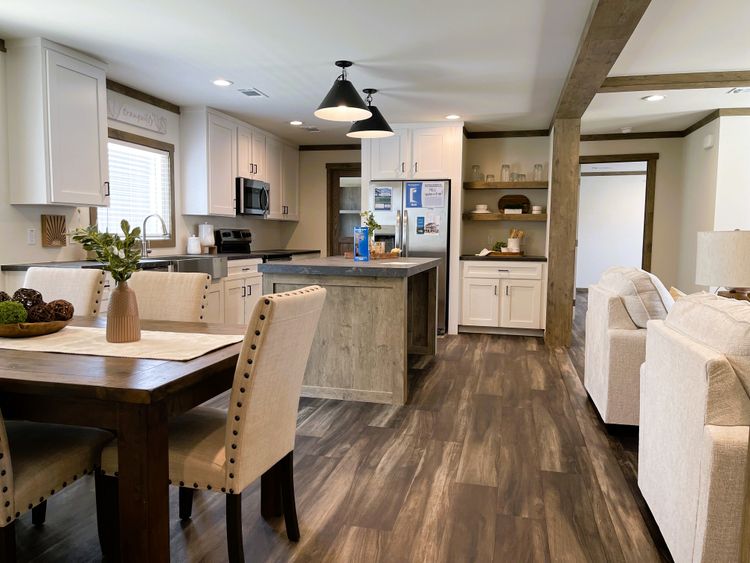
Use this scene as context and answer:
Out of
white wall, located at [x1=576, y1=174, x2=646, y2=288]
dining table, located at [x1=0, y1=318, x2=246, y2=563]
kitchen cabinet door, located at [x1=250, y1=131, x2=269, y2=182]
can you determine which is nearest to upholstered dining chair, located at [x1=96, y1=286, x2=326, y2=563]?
dining table, located at [x1=0, y1=318, x2=246, y2=563]

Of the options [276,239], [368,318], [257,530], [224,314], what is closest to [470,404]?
[368,318]

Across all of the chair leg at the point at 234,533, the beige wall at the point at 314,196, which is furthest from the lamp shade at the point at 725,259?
the beige wall at the point at 314,196

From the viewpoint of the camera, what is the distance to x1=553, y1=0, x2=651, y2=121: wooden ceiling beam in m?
2.61

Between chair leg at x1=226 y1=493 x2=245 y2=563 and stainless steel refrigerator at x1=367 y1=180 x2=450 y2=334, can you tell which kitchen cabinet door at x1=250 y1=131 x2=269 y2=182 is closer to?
stainless steel refrigerator at x1=367 y1=180 x2=450 y2=334

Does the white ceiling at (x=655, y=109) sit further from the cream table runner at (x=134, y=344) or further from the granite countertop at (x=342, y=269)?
the cream table runner at (x=134, y=344)

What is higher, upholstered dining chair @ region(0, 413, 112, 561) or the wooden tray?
the wooden tray

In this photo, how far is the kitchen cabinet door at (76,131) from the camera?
3.52 metres

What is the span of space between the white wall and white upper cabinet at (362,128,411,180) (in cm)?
520

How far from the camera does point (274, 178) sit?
665 centimetres

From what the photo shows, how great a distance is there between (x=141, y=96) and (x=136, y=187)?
31.0 inches

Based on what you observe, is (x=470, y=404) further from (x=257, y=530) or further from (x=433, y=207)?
(x=433, y=207)

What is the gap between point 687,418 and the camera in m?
1.61

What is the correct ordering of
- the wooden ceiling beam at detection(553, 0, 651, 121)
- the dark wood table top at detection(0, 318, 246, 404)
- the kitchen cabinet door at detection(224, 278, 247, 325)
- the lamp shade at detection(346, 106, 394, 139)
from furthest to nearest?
the kitchen cabinet door at detection(224, 278, 247, 325) → the lamp shade at detection(346, 106, 394, 139) → the wooden ceiling beam at detection(553, 0, 651, 121) → the dark wood table top at detection(0, 318, 246, 404)

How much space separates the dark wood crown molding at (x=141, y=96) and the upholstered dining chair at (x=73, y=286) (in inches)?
91.0
